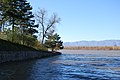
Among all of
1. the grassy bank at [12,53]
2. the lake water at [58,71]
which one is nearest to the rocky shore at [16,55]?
the grassy bank at [12,53]

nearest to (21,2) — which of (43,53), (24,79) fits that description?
(43,53)

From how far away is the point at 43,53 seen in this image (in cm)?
6650

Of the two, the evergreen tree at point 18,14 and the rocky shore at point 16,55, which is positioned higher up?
the evergreen tree at point 18,14

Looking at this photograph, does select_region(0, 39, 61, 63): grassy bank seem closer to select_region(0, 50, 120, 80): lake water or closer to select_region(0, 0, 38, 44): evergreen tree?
select_region(0, 50, 120, 80): lake water

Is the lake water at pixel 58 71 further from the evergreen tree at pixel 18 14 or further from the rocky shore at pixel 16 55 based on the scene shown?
the evergreen tree at pixel 18 14

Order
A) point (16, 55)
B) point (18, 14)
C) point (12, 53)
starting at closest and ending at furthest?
point (12, 53)
point (16, 55)
point (18, 14)

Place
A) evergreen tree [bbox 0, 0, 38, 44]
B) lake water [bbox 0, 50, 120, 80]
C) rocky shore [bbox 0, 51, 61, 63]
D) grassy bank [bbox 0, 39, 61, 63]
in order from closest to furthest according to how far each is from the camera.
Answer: lake water [bbox 0, 50, 120, 80] < rocky shore [bbox 0, 51, 61, 63] < grassy bank [bbox 0, 39, 61, 63] < evergreen tree [bbox 0, 0, 38, 44]

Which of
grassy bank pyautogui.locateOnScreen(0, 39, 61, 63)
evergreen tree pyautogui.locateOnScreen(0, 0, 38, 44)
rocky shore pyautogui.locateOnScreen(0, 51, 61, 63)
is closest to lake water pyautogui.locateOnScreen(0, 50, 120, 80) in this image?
rocky shore pyautogui.locateOnScreen(0, 51, 61, 63)

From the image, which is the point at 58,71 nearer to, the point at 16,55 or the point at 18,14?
the point at 16,55

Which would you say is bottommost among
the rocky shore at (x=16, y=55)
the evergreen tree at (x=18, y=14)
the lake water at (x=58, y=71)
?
the lake water at (x=58, y=71)

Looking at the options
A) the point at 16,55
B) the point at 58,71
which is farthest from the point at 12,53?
the point at 58,71

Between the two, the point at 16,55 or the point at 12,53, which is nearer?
the point at 12,53

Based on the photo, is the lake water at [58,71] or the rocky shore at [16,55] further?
the rocky shore at [16,55]

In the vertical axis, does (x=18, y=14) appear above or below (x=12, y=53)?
above
